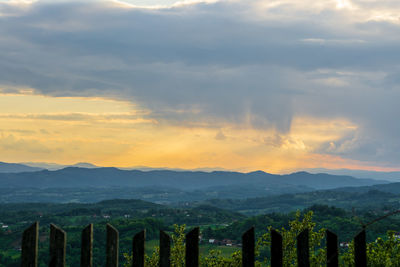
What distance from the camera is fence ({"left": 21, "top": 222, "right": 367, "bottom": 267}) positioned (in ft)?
19.4

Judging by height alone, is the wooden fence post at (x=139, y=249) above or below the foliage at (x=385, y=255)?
above

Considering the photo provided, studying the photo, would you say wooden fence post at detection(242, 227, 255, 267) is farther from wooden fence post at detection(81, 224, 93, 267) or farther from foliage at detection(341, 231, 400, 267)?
foliage at detection(341, 231, 400, 267)

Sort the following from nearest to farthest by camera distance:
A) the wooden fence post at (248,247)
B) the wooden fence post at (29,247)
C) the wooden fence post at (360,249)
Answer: the wooden fence post at (248,247), the wooden fence post at (29,247), the wooden fence post at (360,249)

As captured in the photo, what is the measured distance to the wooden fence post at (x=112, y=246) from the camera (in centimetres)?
591

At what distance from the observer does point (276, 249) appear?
5965 millimetres

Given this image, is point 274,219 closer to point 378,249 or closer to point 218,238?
point 218,238

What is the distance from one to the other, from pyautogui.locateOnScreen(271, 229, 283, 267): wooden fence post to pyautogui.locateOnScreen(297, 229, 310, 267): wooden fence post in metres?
0.25

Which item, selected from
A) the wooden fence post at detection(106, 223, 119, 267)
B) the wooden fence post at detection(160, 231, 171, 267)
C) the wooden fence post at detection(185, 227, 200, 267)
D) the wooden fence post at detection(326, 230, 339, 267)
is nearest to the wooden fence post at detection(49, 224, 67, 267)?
the wooden fence post at detection(106, 223, 119, 267)

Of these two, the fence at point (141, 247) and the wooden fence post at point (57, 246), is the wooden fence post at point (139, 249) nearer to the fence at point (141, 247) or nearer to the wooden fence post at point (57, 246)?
the fence at point (141, 247)

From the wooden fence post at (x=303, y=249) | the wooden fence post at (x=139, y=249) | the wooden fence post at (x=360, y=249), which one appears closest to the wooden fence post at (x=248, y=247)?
the wooden fence post at (x=303, y=249)

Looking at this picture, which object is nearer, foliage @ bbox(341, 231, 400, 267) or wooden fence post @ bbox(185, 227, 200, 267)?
wooden fence post @ bbox(185, 227, 200, 267)

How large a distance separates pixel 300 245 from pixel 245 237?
0.75 metres

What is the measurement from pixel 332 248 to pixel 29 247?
4067 mm

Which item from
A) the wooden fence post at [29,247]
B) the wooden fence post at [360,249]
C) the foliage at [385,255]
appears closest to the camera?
the wooden fence post at [29,247]
